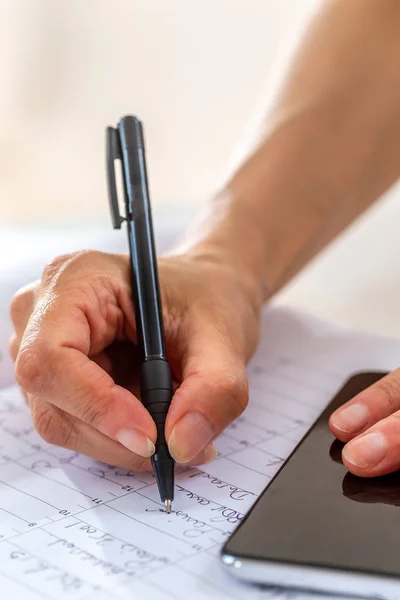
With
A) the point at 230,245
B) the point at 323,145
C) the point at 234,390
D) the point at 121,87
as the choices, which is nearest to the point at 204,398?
the point at 234,390

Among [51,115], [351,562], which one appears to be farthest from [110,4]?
[351,562]

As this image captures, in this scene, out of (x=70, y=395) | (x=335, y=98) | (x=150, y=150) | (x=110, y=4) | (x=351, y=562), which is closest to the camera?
(x=351, y=562)

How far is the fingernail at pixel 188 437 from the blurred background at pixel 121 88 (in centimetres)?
79

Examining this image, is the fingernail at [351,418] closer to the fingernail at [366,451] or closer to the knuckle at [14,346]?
the fingernail at [366,451]

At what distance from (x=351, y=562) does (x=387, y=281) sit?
57 cm

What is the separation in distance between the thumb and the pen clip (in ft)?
0.43

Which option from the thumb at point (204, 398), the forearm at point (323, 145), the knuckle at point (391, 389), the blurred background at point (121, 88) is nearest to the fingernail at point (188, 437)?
the thumb at point (204, 398)

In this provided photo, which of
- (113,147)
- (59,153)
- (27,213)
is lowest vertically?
(27,213)

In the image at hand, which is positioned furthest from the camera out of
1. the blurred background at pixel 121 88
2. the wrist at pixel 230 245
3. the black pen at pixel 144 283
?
the blurred background at pixel 121 88

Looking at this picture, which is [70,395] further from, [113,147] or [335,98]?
[335,98]

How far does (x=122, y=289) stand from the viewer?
0.56 m

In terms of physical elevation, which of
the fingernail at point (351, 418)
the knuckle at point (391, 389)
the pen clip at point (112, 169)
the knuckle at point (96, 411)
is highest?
the pen clip at point (112, 169)

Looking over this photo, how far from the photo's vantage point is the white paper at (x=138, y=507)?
0.38 metres

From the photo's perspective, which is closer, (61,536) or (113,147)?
(61,536)
